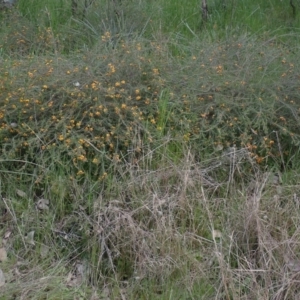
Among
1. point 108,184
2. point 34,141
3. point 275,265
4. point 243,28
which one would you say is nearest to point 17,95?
point 34,141

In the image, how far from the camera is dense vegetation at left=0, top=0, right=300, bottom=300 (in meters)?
4.06

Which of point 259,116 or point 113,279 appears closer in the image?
point 113,279

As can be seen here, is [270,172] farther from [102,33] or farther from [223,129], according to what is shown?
[102,33]

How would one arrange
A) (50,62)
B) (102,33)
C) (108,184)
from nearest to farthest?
(108,184), (50,62), (102,33)

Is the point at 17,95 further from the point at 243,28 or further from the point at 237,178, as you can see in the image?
the point at 243,28

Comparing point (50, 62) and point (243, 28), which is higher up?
point (50, 62)

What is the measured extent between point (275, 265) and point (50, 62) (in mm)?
2551

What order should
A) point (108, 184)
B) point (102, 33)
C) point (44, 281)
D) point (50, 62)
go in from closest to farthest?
1. point (44, 281)
2. point (108, 184)
3. point (50, 62)
4. point (102, 33)

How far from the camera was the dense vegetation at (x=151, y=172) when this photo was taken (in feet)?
13.3

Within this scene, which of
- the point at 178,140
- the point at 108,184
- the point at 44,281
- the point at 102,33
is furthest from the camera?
the point at 102,33

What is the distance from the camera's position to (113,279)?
162 inches

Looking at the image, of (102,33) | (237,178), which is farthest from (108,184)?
(102,33)

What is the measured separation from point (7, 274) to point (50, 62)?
2.01 meters

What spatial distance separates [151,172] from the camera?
4.55 m
